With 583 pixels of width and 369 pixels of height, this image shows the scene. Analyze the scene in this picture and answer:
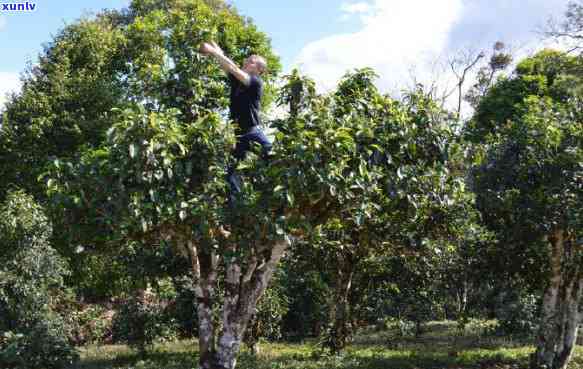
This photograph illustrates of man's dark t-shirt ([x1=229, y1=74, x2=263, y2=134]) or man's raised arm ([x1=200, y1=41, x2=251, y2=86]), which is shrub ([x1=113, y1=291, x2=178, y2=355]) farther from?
man's raised arm ([x1=200, y1=41, x2=251, y2=86])

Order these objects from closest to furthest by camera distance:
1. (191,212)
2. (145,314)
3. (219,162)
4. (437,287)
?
(191,212) < (219,162) < (145,314) < (437,287)

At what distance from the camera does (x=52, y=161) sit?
6.31m

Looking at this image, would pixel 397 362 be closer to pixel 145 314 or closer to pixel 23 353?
pixel 145 314

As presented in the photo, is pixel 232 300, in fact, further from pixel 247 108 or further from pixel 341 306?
pixel 341 306

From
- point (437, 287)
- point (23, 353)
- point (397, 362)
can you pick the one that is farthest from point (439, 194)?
point (23, 353)

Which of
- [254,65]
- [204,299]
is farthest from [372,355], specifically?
[254,65]

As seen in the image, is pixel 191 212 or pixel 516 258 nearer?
pixel 191 212

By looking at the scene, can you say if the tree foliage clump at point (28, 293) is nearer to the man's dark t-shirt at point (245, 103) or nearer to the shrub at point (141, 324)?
the shrub at point (141, 324)

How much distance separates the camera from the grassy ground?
11.0 metres

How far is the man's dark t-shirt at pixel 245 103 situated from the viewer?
666 centimetres

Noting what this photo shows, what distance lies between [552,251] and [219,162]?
6.57m

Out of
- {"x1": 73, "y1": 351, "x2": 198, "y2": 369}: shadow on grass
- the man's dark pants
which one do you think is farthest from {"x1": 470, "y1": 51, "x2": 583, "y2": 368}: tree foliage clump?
{"x1": 73, "y1": 351, "x2": 198, "y2": 369}: shadow on grass

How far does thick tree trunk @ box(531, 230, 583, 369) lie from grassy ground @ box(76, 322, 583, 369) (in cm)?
61

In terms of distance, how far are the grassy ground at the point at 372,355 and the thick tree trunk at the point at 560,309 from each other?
613 millimetres
